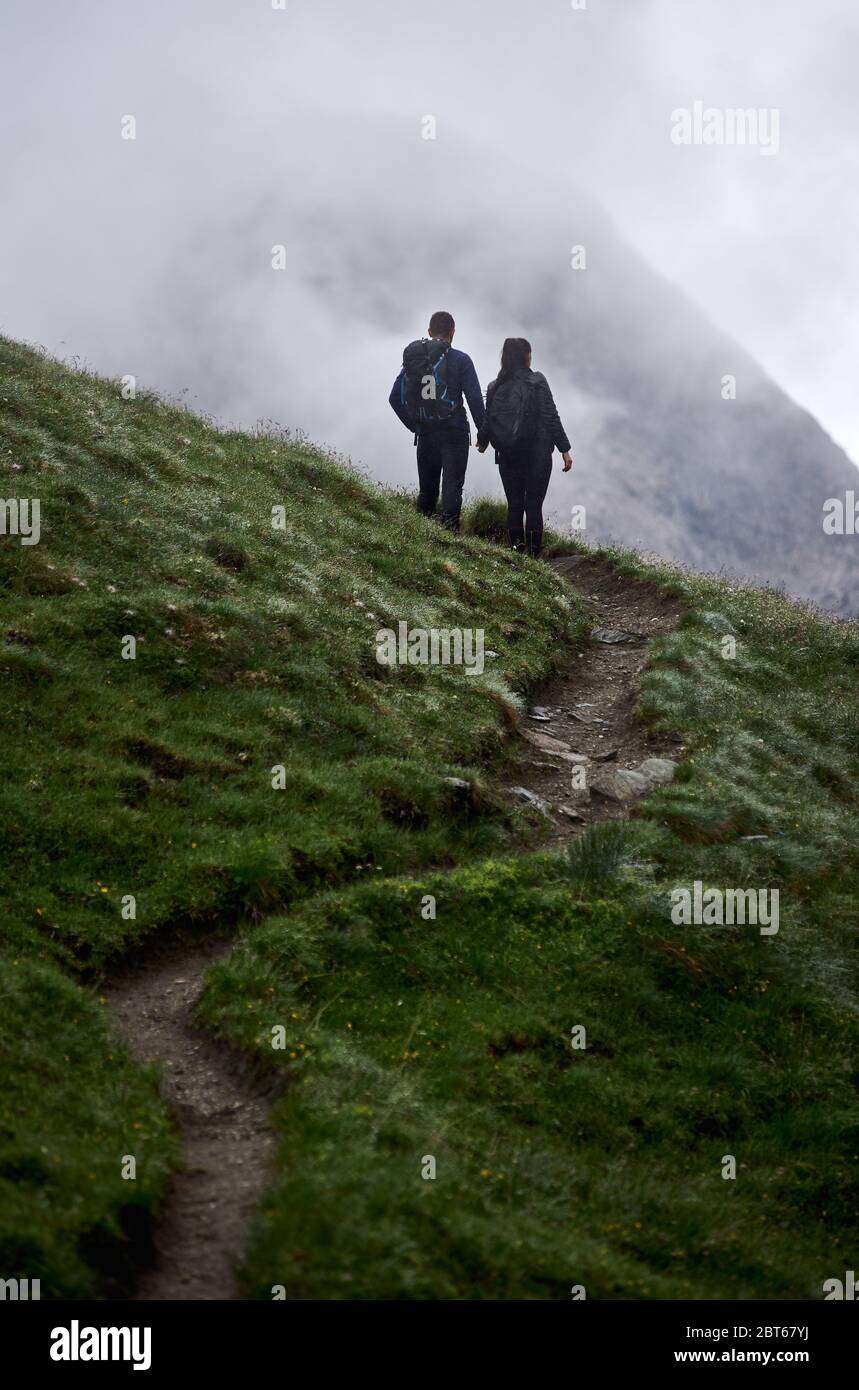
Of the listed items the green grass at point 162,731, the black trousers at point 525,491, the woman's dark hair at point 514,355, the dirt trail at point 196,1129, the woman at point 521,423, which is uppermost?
the woman's dark hair at point 514,355

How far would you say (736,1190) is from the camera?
855cm

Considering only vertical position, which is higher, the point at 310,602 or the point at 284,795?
the point at 310,602

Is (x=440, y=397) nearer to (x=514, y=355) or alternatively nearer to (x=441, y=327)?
(x=441, y=327)

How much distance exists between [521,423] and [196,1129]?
17647 mm

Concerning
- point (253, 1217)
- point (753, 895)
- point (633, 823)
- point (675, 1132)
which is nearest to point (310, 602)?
point (633, 823)

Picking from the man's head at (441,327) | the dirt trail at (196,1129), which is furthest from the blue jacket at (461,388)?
the dirt trail at (196,1129)

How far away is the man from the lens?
22.8 m

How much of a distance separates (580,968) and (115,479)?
40.5 feet

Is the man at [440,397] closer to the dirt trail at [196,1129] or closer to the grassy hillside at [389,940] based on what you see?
the grassy hillside at [389,940]

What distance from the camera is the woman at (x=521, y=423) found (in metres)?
22.8

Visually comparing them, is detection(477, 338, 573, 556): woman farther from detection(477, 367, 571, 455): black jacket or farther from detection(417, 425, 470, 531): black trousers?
detection(417, 425, 470, 531): black trousers

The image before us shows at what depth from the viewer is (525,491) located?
2431cm

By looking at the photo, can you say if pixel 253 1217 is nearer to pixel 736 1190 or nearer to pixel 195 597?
pixel 736 1190

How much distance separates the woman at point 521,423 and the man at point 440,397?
0.38 m
